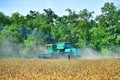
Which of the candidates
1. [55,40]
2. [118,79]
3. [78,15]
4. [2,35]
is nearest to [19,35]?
[2,35]

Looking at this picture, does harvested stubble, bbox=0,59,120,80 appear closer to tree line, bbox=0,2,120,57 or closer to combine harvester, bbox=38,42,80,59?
combine harvester, bbox=38,42,80,59

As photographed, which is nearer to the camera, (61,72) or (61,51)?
(61,72)

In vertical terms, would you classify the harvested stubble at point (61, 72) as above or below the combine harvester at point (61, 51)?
below

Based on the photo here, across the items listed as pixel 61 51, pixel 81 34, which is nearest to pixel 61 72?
pixel 61 51

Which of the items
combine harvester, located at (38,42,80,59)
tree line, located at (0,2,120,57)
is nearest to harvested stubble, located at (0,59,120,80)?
combine harvester, located at (38,42,80,59)

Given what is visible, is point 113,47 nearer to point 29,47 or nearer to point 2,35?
point 29,47

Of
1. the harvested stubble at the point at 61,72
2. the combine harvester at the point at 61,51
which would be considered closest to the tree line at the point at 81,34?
the combine harvester at the point at 61,51

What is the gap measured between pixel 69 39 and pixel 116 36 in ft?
42.9

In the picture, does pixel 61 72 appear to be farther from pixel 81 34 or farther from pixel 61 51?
pixel 81 34

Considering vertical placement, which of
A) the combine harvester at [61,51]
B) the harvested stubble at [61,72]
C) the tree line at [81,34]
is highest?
the tree line at [81,34]

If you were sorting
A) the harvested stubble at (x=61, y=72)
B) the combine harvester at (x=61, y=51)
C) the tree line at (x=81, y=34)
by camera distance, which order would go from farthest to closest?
the tree line at (x=81, y=34)
the combine harvester at (x=61, y=51)
the harvested stubble at (x=61, y=72)

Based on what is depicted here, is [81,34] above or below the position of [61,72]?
above

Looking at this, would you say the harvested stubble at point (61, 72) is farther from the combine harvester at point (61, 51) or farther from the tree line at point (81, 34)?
the tree line at point (81, 34)

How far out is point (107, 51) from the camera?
150ft
